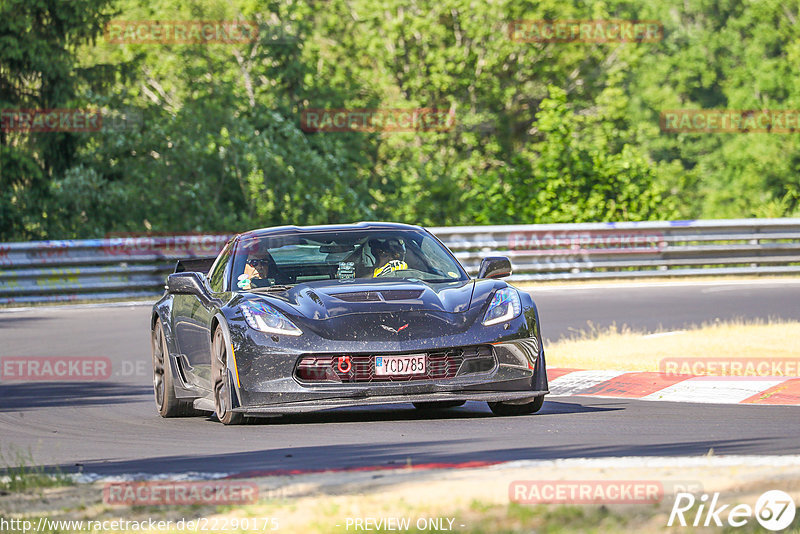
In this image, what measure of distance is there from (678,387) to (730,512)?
584cm

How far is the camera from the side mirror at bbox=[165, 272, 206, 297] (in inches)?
384

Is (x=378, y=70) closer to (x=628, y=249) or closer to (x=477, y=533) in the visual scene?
(x=628, y=249)

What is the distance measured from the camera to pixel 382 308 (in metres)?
8.82

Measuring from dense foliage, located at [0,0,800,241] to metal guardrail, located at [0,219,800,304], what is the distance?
4.64m

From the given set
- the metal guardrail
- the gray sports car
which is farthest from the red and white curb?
the metal guardrail

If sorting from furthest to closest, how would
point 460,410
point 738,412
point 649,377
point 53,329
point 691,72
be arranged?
point 691,72 → point 53,329 → point 649,377 → point 460,410 → point 738,412

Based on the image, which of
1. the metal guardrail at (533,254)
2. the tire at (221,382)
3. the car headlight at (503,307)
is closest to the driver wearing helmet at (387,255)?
the car headlight at (503,307)

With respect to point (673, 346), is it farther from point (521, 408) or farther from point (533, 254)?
point (533, 254)

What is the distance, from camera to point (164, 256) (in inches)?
930

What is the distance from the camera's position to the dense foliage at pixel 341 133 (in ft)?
98.6

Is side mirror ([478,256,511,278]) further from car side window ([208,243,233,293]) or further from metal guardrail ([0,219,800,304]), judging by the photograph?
metal guardrail ([0,219,800,304])

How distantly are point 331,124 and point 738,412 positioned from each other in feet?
92.6

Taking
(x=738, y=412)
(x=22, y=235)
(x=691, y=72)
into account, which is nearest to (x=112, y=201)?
(x=22, y=235)

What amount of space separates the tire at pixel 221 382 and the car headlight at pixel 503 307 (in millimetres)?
1668
